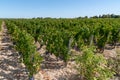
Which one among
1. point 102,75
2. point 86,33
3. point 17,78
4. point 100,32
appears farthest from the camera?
point 100,32

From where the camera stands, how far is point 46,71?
1046 centimetres

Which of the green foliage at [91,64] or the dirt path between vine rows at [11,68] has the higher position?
the green foliage at [91,64]

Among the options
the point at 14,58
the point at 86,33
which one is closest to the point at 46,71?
the point at 14,58

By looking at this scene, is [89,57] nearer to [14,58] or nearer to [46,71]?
[46,71]

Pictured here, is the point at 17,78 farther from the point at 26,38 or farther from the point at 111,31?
the point at 111,31

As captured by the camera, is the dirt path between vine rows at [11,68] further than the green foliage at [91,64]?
Yes

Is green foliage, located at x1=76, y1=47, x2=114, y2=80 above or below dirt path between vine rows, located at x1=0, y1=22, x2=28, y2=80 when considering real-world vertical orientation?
above

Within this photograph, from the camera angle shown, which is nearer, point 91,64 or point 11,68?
point 91,64

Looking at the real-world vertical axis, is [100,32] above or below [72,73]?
above

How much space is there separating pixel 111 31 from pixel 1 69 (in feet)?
26.9

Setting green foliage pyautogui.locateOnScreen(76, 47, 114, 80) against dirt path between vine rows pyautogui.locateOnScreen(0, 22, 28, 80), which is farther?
dirt path between vine rows pyautogui.locateOnScreen(0, 22, 28, 80)

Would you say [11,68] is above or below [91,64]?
below

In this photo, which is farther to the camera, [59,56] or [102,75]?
[59,56]

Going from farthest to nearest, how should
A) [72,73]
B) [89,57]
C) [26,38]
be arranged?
[26,38]
[72,73]
[89,57]
